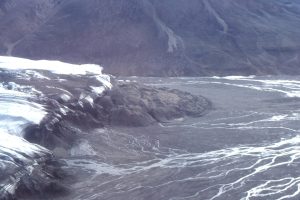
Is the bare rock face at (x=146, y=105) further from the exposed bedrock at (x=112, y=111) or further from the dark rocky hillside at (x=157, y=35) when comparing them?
the dark rocky hillside at (x=157, y=35)

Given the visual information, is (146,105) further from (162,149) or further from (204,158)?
(204,158)

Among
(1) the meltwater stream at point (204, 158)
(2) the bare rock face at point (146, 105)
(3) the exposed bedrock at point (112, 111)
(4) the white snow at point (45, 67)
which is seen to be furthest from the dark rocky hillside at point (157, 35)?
(1) the meltwater stream at point (204, 158)

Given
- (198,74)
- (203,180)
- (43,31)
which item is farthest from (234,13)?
(203,180)

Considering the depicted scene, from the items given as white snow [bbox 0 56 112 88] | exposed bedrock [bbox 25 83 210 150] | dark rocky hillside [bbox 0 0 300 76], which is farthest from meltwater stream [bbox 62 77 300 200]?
→ dark rocky hillside [bbox 0 0 300 76]

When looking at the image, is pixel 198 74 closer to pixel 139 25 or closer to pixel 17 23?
pixel 139 25

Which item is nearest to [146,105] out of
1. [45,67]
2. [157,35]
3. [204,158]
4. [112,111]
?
[112,111]

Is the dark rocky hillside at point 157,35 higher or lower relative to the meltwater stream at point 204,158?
higher

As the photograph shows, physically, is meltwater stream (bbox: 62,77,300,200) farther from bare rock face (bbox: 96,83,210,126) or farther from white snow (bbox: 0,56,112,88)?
white snow (bbox: 0,56,112,88)
